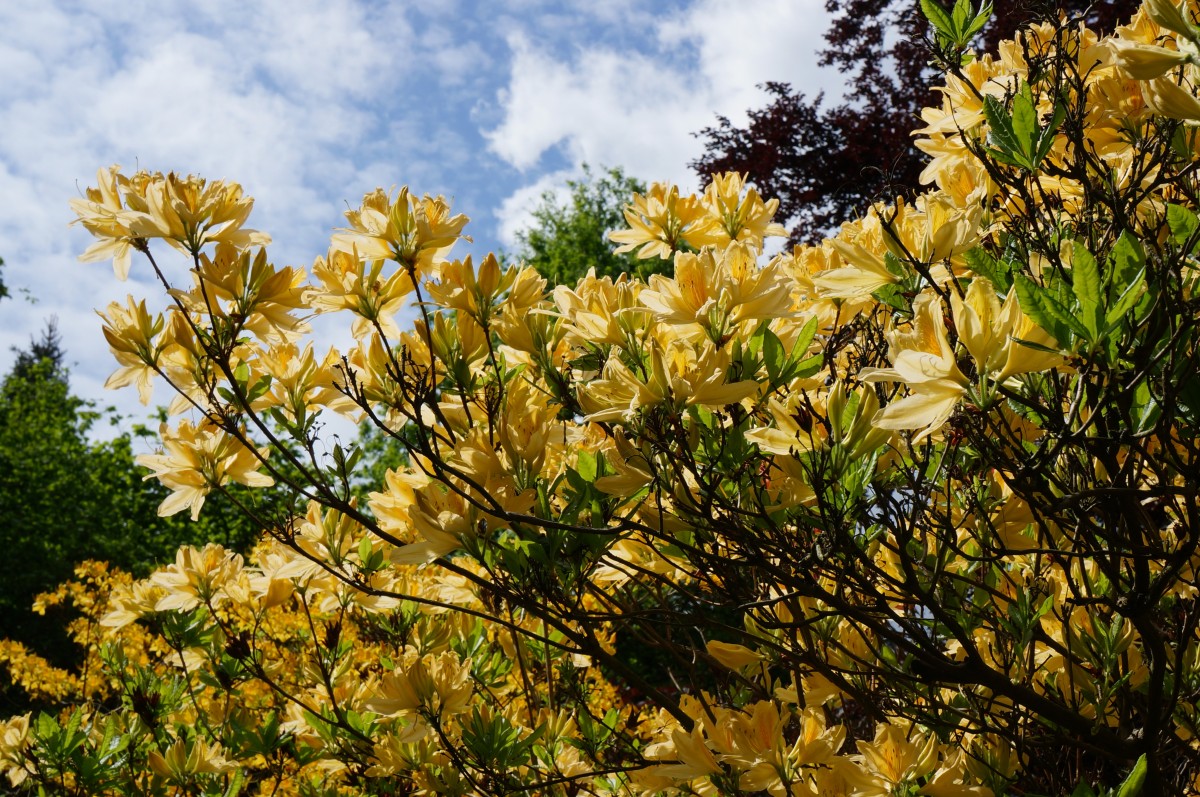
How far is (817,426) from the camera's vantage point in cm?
135

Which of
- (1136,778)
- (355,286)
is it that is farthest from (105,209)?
(1136,778)

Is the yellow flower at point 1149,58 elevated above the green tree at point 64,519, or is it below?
below

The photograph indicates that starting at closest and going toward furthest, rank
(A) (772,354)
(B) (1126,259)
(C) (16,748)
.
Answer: (B) (1126,259) < (A) (772,354) < (C) (16,748)

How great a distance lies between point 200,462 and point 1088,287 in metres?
1.54

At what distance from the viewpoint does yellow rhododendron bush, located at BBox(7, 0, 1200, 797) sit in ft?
3.53

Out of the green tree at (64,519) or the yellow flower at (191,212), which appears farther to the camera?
the green tree at (64,519)

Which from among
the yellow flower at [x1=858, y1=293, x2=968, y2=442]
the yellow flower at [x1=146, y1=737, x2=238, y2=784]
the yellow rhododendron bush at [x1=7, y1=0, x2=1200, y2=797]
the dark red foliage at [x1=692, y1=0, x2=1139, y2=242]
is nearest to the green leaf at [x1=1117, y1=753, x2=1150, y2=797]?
the yellow rhododendron bush at [x1=7, y1=0, x2=1200, y2=797]

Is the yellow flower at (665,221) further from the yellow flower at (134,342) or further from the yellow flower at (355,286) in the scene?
the yellow flower at (134,342)

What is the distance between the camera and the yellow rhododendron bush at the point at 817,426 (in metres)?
1.08

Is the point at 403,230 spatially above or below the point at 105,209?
below

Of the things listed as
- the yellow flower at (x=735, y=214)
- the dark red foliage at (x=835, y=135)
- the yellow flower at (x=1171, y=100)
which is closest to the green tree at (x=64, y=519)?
the dark red foliage at (x=835, y=135)

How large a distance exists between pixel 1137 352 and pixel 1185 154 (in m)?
0.50

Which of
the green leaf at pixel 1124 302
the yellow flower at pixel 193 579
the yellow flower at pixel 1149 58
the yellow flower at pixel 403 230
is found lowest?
the yellow flower at pixel 193 579

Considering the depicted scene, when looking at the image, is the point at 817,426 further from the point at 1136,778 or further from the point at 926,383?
the point at 1136,778
